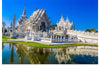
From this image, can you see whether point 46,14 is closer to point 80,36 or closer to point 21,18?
point 80,36

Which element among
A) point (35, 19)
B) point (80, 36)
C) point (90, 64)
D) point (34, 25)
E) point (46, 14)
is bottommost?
point (90, 64)

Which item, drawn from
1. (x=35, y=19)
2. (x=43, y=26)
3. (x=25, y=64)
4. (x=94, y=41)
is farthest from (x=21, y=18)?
(x=25, y=64)

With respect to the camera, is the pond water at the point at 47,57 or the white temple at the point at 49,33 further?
the white temple at the point at 49,33

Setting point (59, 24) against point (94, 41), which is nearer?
point (94, 41)

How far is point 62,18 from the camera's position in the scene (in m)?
36.4

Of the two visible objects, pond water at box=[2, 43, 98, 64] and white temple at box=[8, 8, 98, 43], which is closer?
pond water at box=[2, 43, 98, 64]

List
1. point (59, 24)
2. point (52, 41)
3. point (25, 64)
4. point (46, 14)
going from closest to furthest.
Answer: point (25, 64) → point (52, 41) → point (46, 14) → point (59, 24)

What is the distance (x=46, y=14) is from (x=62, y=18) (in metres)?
8.45

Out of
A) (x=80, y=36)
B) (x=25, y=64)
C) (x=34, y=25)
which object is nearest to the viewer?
(x=25, y=64)

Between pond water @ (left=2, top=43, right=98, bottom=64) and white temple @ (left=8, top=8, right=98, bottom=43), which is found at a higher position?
white temple @ (left=8, top=8, right=98, bottom=43)

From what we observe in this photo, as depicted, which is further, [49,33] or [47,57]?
[49,33]

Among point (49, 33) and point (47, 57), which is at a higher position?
point (49, 33)

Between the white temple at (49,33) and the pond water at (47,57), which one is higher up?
the white temple at (49,33)

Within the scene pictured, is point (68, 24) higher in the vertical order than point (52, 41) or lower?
higher
